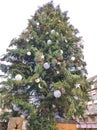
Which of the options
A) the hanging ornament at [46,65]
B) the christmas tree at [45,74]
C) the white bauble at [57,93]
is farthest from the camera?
the hanging ornament at [46,65]

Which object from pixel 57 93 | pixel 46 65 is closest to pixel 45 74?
pixel 46 65

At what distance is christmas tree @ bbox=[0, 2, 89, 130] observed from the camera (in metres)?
8.21

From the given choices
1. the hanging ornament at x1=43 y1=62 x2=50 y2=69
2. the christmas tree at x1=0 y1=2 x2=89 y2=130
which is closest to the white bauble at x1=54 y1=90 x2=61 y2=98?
the christmas tree at x1=0 y1=2 x2=89 y2=130

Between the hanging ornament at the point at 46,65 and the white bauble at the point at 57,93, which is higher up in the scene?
the hanging ornament at the point at 46,65

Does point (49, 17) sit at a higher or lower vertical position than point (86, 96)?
higher

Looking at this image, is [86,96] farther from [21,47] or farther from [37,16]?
[37,16]

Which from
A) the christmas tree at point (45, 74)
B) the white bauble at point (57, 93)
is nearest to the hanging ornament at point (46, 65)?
the christmas tree at point (45, 74)

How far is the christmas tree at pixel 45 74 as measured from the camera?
8.21 meters

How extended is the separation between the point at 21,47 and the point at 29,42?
475 mm

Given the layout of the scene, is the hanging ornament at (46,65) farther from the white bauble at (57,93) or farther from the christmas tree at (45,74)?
the white bauble at (57,93)

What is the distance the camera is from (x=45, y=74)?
29.5 feet

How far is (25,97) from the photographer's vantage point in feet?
28.3

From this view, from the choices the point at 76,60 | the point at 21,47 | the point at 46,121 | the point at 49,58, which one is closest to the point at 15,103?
the point at 46,121

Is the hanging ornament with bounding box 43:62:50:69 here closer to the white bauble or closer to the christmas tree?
the christmas tree
